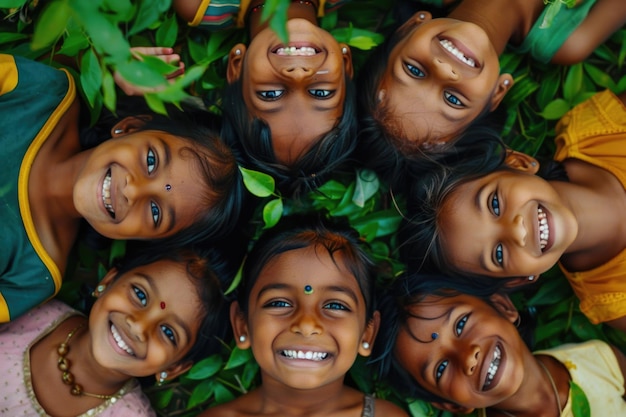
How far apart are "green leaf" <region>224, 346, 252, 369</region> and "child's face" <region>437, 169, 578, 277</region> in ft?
1.89

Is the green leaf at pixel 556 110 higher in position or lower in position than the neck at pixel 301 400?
higher

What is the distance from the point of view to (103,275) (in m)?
1.68

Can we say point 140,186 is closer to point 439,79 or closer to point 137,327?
point 137,327

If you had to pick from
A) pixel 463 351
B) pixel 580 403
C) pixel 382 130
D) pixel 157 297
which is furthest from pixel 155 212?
pixel 580 403

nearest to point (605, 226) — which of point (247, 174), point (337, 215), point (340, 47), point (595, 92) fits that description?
point (595, 92)

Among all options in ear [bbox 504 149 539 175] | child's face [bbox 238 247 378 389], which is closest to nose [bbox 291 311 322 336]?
child's face [bbox 238 247 378 389]

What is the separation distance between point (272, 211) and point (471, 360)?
0.54 meters

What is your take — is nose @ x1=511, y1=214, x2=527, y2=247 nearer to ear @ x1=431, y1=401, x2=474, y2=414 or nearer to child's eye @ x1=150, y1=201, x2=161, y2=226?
ear @ x1=431, y1=401, x2=474, y2=414

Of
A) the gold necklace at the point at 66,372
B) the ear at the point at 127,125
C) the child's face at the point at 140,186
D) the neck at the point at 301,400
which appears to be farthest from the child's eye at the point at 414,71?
the gold necklace at the point at 66,372

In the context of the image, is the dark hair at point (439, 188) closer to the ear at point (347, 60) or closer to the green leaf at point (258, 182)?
the ear at point (347, 60)

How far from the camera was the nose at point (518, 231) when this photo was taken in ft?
4.36

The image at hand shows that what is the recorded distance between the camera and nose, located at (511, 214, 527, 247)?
1328 mm

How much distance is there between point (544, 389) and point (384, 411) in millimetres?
397

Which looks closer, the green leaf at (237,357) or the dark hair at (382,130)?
the dark hair at (382,130)
